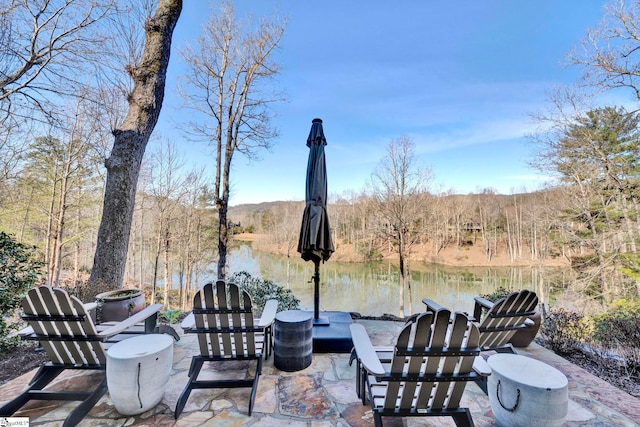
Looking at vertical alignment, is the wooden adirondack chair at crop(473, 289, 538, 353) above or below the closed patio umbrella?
below

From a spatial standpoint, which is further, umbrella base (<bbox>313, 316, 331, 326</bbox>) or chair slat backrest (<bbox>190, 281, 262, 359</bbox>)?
umbrella base (<bbox>313, 316, 331, 326</bbox>)

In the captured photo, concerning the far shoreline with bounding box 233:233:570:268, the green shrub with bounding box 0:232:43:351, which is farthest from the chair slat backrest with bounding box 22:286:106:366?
the far shoreline with bounding box 233:233:570:268

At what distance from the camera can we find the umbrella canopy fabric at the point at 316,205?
3.02m

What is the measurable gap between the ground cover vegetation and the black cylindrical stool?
9.81 ft

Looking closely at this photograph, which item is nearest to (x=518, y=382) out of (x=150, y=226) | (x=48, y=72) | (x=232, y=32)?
(x=48, y=72)

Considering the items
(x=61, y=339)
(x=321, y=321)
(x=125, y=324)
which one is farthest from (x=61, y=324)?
(x=321, y=321)

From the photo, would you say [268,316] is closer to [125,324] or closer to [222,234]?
[125,324]

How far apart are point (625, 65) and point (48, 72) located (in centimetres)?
1358

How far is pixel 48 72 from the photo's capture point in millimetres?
4867

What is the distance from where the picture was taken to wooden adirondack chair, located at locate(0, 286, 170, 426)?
189 cm

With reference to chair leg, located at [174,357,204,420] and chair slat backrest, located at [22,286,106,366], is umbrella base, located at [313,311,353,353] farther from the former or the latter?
chair slat backrest, located at [22,286,106,366]

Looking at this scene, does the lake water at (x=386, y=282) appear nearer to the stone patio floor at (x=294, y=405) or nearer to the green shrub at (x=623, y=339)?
the green shrub at (x=623, y=339)

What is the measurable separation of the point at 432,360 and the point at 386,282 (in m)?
15.0

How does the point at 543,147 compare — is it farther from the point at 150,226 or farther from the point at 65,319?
the point at 150,226
